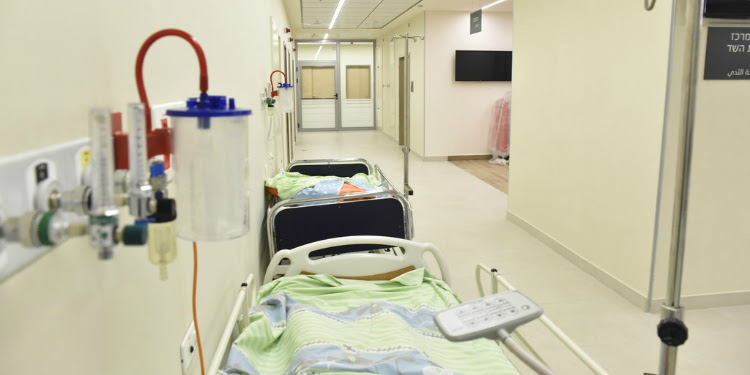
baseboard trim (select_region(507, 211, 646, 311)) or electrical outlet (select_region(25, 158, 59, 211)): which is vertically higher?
electrical outlet (select_region(25, 158, 59, 211))

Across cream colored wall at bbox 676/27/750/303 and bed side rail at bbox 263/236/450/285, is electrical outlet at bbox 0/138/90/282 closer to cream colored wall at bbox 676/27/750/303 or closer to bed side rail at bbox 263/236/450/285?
bed side rail at bbox 263/236/450/285

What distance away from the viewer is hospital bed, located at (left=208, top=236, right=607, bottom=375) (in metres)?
1.53

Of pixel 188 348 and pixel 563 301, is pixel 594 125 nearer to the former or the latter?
pixel 563 301

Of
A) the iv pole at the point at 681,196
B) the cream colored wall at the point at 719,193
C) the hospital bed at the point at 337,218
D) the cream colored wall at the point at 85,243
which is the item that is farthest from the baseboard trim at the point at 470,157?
the iv pole at the point at 681,196

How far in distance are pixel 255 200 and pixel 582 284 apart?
91.7 inches

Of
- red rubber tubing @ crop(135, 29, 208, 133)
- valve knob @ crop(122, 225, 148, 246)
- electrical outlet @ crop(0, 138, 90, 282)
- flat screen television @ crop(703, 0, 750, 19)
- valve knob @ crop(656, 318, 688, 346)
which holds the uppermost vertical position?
flat screen television @ crop(703, 0, 750, 19)

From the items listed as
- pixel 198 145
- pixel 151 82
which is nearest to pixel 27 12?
pixel 198 145

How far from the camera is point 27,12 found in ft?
2.04

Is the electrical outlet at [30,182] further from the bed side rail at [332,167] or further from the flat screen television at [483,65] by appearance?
the flat screen television at [483,65]

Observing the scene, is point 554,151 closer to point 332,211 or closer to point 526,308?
point 332,211

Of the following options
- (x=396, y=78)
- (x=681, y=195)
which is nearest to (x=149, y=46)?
(x=681, y=195)

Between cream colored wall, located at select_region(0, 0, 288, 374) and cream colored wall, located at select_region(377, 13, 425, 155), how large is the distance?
323 inches

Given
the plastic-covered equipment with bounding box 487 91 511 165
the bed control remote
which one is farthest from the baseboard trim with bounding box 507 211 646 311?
the plastic-covered equipment with bounding box 487 91 511 165

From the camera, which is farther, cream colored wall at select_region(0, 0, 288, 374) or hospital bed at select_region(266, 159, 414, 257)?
hospital bed at select_region(266, 159, 414, 257)
